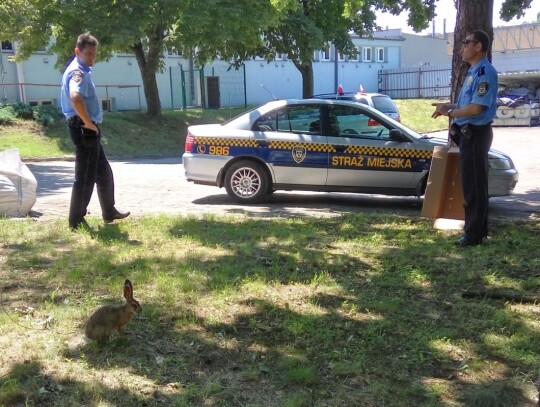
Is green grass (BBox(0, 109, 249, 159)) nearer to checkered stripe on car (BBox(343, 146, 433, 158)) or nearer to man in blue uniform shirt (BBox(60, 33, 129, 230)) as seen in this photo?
checkered stripe on car (BBox(343, 146, 433, 158))

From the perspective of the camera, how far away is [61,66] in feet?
74.0

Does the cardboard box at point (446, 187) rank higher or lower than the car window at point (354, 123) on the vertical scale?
lower

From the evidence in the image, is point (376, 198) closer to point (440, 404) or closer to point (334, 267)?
point (334, 267)

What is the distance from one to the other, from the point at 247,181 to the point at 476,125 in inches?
175

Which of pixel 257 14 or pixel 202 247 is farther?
pixel 257 14

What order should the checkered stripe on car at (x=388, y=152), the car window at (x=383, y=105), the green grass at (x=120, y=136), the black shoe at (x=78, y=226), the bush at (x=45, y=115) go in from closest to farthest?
the black shoe at (x=78, y=226) → the checkered stripe on car at (x=388, y=152) → the green grass at (x=120, y=136) → the car window at (x=383, y=105) → the bush at (x=45, y=115)

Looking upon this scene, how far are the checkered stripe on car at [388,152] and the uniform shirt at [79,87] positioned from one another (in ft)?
14.2

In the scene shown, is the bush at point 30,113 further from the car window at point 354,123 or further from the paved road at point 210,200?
the car window at point 354,123

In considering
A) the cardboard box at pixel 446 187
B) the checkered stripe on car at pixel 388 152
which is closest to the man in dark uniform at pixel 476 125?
the cardboard box at pixel 446 187

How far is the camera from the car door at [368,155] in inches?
372

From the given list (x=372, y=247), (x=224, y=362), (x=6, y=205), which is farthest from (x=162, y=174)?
(x=224, y=362)

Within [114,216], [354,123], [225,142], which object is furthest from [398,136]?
[114,216]

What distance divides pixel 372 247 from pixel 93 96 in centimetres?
327

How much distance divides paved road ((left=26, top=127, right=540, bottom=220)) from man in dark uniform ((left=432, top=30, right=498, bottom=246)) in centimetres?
276
